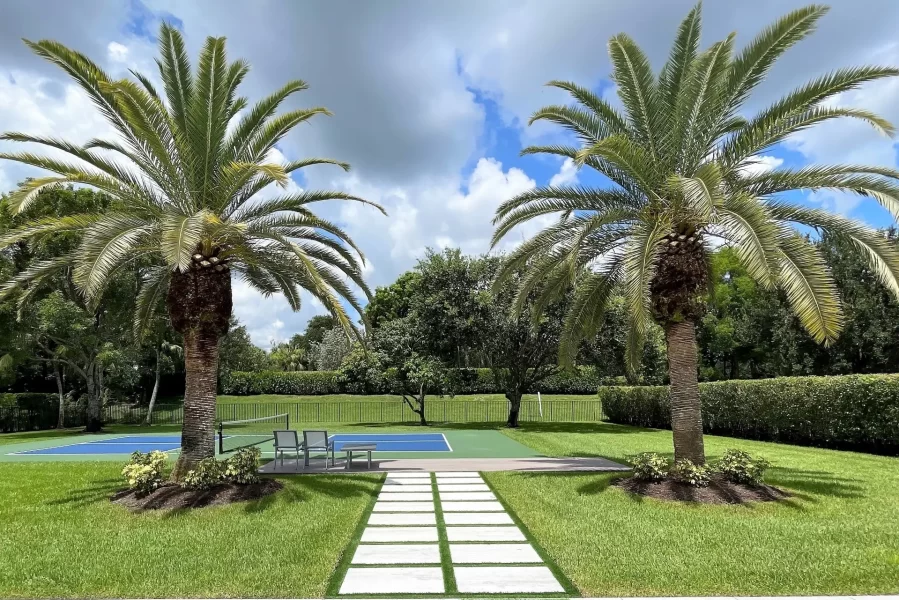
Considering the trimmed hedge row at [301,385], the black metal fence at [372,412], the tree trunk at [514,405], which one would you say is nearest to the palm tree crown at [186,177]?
the tree trunk at [514,405]

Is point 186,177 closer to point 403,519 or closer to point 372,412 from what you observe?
point 403,519

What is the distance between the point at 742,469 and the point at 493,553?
5.06 meters

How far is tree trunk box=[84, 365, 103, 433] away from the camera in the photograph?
28156 mm

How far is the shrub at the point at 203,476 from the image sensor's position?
9367mm

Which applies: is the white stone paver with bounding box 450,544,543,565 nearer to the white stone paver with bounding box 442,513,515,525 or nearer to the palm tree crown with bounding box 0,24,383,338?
the white stone paver with bounding box 442,513,515,525

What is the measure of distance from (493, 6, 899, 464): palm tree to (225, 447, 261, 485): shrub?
6.13 m

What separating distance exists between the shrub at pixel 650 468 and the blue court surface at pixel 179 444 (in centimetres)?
793

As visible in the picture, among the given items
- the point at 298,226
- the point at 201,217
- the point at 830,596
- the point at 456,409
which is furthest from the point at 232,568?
the point at 456,409

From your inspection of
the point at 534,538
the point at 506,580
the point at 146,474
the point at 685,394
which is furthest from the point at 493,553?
the point at 146,474

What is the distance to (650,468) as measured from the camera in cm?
996

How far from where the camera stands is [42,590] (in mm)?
5637

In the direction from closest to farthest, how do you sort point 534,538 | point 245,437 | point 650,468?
point 534,538, point 650,468, point 245,437

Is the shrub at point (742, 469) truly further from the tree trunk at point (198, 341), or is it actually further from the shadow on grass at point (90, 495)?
the shadow on grass at point (90, 495)

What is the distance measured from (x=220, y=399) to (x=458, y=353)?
22978mm
